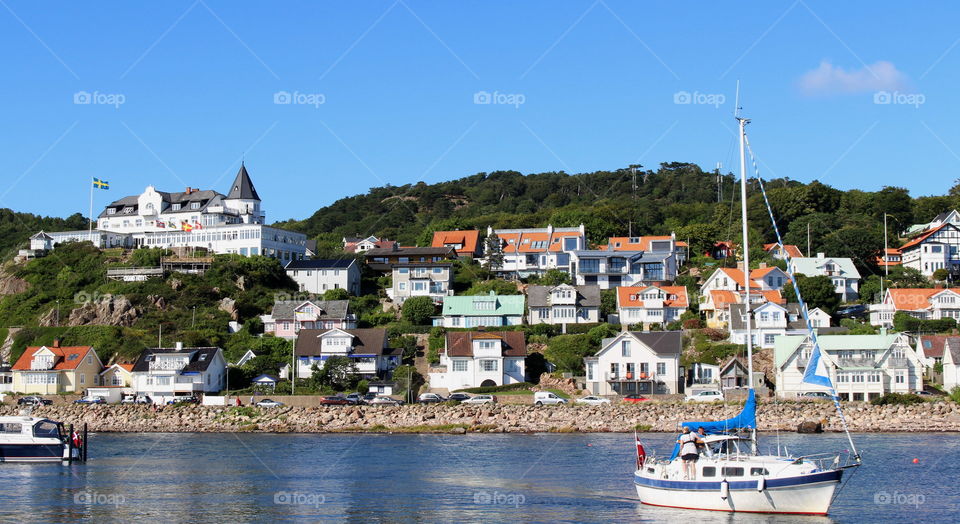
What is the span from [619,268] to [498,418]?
3261 cm

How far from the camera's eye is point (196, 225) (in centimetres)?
9919

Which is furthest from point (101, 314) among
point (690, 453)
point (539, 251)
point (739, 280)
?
point (690, 453)

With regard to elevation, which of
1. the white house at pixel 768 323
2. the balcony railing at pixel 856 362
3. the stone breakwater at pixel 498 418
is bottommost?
the stone breakwater at pixel 498 418

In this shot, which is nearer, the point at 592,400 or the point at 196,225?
the point at 592,400

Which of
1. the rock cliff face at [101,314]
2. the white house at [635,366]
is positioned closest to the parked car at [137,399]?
the rock cliff face at [101,314]

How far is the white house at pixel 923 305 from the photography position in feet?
250

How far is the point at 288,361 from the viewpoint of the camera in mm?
72562

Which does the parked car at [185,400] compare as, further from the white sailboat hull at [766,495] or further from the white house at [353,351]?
the white sailboat hull at [766,495]

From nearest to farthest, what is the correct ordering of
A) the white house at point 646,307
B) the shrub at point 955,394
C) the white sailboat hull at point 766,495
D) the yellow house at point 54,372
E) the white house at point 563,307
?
the white sailboat hull at point 766,495
the shrub at point 955,394
the yellow house at point 54,372
the white house at point 646,307
the white house at point 563,307

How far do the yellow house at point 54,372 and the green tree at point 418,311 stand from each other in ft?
75.9

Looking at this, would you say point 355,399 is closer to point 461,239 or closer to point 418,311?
point 418,311

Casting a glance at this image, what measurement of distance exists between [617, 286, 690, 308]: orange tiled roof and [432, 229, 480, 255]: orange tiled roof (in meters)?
22.7

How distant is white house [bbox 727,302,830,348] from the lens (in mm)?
71375

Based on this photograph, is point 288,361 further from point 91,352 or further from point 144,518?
point 144,518
